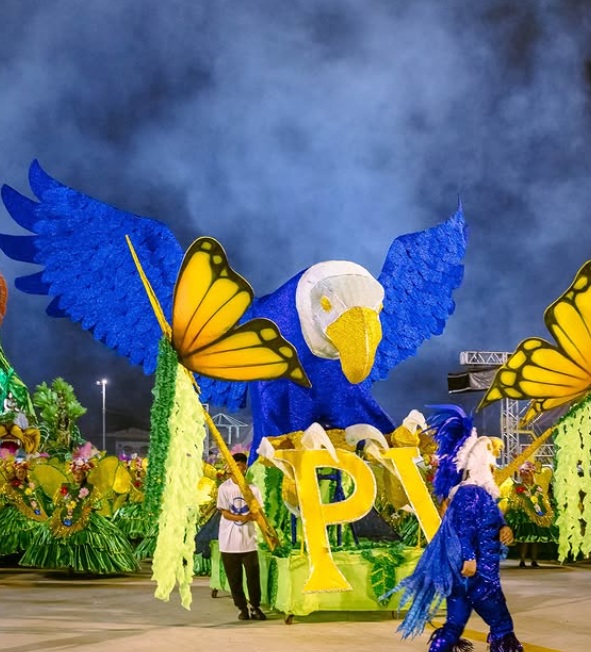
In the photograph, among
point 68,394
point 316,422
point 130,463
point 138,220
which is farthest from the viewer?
point 68,394

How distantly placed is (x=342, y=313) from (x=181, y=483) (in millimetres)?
2048

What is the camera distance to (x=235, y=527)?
7102 mm

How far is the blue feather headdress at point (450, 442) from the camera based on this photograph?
5.57 metres

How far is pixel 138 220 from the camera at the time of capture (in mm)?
8219

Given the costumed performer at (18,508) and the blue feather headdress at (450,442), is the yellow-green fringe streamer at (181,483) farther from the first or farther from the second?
the costumed performer at (18,508)

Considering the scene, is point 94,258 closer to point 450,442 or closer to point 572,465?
point 450,442

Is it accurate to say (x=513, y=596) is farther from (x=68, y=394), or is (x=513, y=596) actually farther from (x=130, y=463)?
(x=68, y=394)

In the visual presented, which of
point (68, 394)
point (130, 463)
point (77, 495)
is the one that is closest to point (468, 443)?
point (77, 495)

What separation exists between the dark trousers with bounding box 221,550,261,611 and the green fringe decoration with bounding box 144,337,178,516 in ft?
3.75

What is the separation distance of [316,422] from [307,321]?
30.6 inches

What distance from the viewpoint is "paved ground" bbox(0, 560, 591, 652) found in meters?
6.08

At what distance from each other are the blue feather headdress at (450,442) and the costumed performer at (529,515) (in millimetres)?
6663

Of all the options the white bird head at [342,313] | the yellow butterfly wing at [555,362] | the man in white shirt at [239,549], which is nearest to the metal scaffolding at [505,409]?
the white bird head at [342,313]

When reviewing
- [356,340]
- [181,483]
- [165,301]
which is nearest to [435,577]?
[181,483]
